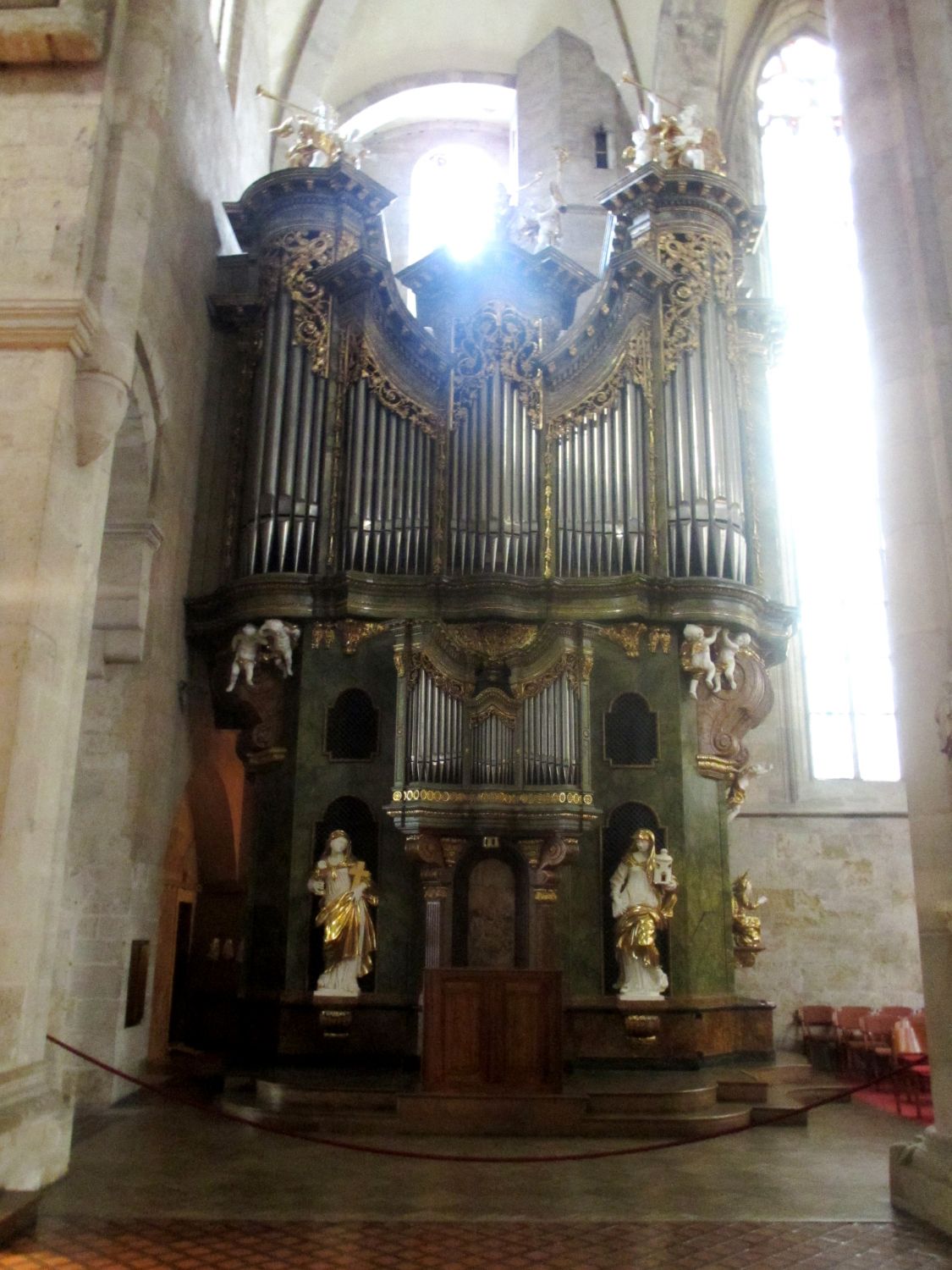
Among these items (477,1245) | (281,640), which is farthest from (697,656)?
(477,1245)

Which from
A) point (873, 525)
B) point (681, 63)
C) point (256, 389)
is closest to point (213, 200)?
point (256, 389)

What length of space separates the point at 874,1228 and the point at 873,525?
11.0m

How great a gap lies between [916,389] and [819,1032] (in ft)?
27.4

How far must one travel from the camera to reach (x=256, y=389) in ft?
42.6

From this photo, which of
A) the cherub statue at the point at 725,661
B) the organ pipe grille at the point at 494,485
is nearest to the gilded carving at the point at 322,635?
the organ pipe grille at the point at 494,485

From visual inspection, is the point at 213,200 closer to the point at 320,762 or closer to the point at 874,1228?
the point at 320,762

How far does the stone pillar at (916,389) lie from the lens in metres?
6.95

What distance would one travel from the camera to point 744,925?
1223 cm

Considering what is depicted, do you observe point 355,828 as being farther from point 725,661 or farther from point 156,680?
point 725,661

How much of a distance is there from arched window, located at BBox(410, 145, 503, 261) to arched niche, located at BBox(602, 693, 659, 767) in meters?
9.80

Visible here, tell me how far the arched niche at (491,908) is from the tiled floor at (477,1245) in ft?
15.5

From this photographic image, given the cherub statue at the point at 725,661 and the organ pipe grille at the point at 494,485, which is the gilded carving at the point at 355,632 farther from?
the cherub statue at the point at 725,661

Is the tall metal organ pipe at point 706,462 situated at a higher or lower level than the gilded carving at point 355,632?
higher

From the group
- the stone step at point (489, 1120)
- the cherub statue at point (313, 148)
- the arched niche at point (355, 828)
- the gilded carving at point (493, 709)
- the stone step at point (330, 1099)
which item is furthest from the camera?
the cherub statue at point (313, 148)
